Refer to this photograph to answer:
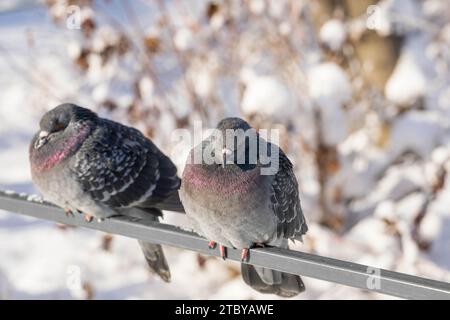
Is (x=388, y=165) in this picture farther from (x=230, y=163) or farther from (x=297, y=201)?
(x=230, y=163)

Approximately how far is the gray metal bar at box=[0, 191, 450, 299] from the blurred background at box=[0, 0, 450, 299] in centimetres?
188

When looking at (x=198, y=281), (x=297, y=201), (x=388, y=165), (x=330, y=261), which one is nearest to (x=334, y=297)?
(x=198, y=281)

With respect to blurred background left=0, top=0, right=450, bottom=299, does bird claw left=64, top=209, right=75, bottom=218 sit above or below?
below

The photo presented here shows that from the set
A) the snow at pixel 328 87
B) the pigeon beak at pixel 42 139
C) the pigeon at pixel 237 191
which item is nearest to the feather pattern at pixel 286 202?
the pigeon at pixel 237 191

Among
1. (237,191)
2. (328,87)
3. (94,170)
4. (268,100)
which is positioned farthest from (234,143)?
(328,87)

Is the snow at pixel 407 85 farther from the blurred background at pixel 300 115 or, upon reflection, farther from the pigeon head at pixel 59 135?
the pigeon head at pixel 59 135

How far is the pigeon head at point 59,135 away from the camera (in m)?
3.07

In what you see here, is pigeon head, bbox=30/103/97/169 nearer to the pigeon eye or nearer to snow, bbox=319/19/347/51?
the pigeon eye

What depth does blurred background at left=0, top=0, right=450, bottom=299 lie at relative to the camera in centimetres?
486

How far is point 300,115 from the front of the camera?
16.4ft

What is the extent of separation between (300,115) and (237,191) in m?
2.57

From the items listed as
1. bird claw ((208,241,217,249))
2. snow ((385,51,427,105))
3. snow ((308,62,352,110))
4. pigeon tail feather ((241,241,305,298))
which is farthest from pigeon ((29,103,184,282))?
snow ((385,51,427,105))

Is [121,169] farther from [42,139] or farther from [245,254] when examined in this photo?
[245,254]

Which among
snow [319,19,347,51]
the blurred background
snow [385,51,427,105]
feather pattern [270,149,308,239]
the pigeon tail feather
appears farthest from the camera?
snow [385,51,427,105]
